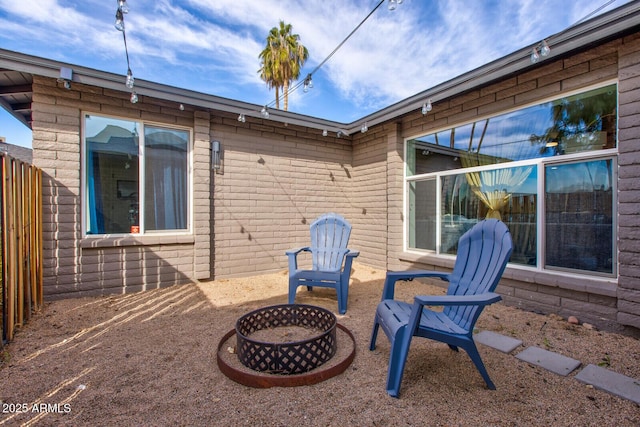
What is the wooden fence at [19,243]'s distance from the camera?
90.4 inches

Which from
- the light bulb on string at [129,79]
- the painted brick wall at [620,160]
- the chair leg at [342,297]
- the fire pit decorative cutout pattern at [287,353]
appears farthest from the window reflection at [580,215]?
the light bulb on string at [129,79]

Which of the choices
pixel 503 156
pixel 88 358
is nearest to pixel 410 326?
pixel 88 358

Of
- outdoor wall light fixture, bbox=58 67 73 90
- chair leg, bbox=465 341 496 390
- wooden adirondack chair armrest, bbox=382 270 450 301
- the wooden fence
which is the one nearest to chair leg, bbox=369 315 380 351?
wooden adirondack chair armrest, bbox=382 270 450 301

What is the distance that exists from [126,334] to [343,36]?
382 cm

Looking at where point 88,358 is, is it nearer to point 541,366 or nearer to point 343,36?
point 541,366

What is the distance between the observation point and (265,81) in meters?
11.5

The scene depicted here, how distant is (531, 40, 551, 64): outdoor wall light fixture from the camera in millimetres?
2656

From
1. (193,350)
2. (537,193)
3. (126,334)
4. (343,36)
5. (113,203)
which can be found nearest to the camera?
(193,350)

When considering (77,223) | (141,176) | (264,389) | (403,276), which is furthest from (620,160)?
(77,223)

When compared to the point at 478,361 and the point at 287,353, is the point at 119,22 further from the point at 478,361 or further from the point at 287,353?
the point at 478,361

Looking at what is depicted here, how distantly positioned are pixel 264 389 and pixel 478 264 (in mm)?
1603

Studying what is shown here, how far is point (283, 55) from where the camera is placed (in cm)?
1079

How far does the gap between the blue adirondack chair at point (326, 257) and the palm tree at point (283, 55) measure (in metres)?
8.40

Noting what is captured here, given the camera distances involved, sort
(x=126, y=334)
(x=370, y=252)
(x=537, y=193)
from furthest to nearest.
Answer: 1. (x=370, y=252)
2. (x=537, y=193)
3. (x=126, y=334)
